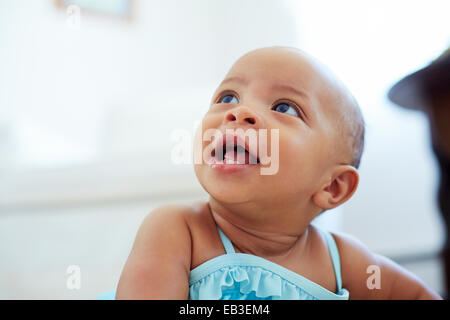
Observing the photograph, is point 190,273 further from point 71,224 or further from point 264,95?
point 71,224

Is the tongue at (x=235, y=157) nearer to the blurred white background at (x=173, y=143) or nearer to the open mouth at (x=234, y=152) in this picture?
the open mouth at (x=234, y=152)

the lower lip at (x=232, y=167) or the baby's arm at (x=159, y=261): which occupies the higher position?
the lower lip at (x=232, y=167)

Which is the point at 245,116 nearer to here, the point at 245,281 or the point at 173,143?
the point at 245,281

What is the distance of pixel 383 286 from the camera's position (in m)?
0.52

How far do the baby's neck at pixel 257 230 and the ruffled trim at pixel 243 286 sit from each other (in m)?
0.02

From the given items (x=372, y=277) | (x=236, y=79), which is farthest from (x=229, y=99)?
(x=372, y=277)

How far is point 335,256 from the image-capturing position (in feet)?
1.63

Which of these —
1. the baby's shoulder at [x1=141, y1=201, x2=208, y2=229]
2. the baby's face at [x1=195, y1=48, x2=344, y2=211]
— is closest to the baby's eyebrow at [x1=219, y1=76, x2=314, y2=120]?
the baby's face at [x1=195, y1=48, x2=344, y2=211]

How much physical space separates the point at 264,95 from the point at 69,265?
39 centimetres

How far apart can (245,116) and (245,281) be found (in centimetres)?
15

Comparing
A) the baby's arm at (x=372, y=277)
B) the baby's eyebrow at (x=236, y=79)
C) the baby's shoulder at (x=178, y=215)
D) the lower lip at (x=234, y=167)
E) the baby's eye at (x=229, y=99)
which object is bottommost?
the baby's arm at (x=372, y=277)

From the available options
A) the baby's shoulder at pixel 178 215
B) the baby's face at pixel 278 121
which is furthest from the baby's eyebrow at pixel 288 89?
the baby's shoulder at pixel 178 215

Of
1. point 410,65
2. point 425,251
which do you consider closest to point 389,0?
point 410,65

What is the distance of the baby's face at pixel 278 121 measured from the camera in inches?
15.1
